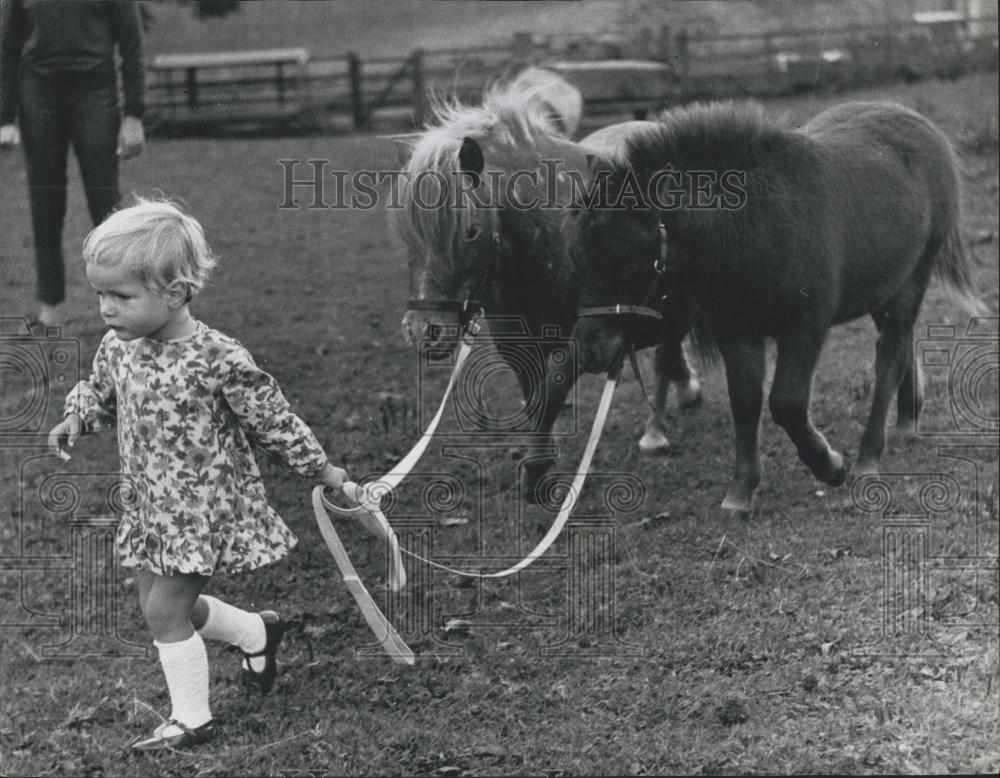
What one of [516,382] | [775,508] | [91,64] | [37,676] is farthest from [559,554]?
[91,64]

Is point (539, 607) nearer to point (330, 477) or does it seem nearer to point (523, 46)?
point (330, 477)

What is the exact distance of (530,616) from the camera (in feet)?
15.1

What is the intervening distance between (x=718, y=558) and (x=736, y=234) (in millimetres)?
1249

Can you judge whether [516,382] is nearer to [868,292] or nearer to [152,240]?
[868,292]

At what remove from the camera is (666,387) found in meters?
6.75

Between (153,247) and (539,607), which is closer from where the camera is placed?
(153,247)

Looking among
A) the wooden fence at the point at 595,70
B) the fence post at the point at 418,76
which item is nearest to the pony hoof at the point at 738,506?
the wooden fence at the point at 595,70

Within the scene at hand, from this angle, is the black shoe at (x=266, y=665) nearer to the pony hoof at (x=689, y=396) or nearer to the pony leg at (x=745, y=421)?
the pony leg at (x=745, y=421)

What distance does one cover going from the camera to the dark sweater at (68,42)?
14.9 ft

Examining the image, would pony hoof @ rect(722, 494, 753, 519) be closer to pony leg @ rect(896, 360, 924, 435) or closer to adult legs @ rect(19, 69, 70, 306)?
pony leg @ rect(896, 360, 924, 435)

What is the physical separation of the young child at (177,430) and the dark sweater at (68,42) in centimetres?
136

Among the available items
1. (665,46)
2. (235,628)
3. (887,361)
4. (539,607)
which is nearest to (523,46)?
(665,46)

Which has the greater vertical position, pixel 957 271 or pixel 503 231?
pixel 503 231

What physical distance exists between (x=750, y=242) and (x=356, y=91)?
11.0 meters
